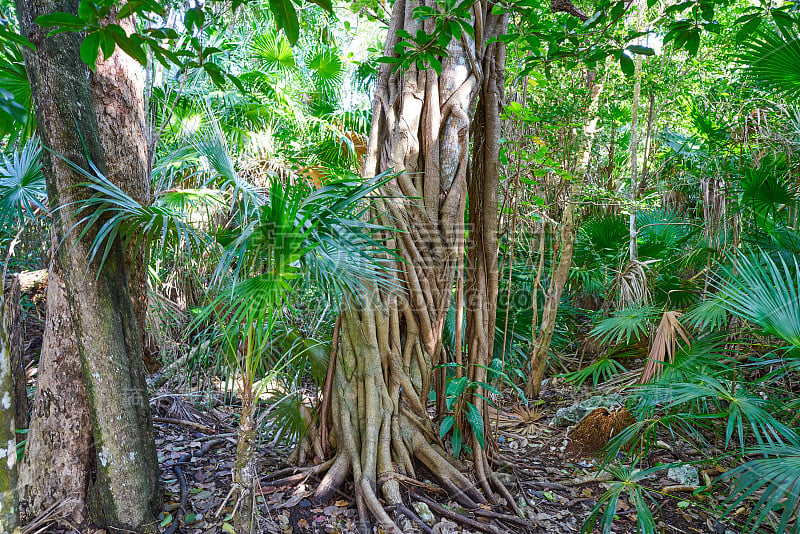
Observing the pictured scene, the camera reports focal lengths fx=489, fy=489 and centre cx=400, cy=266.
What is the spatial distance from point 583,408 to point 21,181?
144 inches

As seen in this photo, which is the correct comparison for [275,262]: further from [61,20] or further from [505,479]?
[505,479]

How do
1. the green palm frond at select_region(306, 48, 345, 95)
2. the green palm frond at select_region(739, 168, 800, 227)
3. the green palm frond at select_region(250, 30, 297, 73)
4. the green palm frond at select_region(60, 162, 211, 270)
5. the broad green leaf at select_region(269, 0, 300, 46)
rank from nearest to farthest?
the broad green leaf at select_region(269, 0, 300, 46)
the green palm frond at select_region(60, 162, 211, 270)
the green palm frond at select_region(739, 168, 800, 227)
the green palm frond at select_region(250, 30, 297, 73)
the green palm frond at select_region(306, 48, 345, 95)

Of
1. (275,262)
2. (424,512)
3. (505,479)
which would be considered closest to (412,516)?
(424,512)

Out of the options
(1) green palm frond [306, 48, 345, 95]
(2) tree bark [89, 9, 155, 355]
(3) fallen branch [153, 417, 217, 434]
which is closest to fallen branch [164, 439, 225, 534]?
(3) fallen branch [153, 417, 217, 434]

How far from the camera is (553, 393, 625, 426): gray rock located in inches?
136

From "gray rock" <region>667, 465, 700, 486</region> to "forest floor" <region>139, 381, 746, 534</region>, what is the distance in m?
0.04

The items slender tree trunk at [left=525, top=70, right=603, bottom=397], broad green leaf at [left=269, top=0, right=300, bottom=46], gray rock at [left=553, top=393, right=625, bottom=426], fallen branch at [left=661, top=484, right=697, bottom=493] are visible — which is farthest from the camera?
slender tree trunk at [left=525, top=70, right=603, bottom=397]

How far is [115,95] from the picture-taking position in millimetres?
2182

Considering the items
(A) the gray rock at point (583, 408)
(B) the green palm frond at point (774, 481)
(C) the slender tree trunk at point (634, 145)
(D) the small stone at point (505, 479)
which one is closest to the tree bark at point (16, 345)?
(D) the small stone at point (505, 479)

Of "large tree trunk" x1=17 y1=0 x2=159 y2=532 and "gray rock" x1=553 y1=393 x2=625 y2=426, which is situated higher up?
"large tree trunk" x1=17 y1=0 x2=159 y2=532

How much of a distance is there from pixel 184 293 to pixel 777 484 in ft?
14.8

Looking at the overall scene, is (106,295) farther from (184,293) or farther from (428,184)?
(184,293)

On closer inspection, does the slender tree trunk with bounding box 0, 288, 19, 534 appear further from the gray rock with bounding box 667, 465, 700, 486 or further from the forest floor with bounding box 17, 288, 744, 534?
the gray rock with bounding box 667, 465, 700, 486

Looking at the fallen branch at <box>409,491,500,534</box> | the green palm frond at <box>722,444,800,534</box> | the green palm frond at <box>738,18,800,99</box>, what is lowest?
the fallen branch at <box>409,491,500,534</box>
